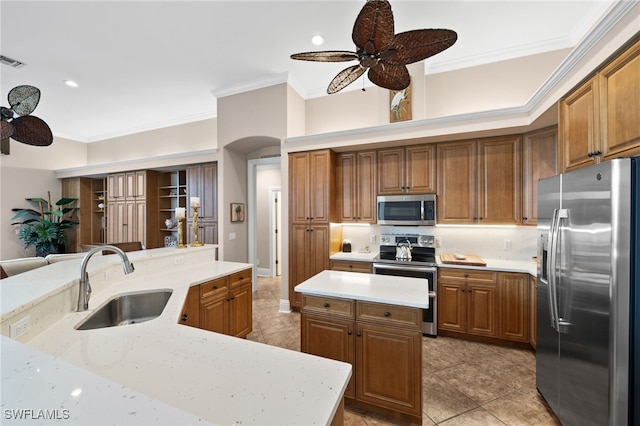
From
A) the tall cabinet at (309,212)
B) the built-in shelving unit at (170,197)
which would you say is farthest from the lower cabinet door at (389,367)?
the built-in shelving unit at (170,197)

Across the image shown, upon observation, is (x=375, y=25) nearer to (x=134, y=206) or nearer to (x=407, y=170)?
(x=407, y=170)

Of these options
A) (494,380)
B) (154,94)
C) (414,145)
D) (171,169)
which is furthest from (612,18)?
(171,169)

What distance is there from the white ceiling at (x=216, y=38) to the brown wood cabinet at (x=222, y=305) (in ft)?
8.90

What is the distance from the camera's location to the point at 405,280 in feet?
7.18

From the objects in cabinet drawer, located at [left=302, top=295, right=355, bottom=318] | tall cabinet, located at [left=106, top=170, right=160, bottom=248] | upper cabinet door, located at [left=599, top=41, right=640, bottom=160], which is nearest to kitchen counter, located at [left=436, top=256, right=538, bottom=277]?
upper cabinet door, located at [left=599, top=41, right=640, bottom=160]

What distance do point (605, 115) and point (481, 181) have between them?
1644mm

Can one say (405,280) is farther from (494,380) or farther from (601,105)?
(601,105)

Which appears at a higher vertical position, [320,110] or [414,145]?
[320,110]

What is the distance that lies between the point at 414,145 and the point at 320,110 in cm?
170

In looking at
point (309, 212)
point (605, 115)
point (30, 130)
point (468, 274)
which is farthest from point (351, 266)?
point (30, 130)

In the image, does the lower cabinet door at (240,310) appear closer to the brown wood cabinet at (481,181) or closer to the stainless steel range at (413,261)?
the stainless steel range at (413,261)

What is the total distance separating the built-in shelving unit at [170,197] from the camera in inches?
218

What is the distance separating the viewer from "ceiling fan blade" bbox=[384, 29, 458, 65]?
152cm

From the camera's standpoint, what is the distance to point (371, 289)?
75.7 inches
